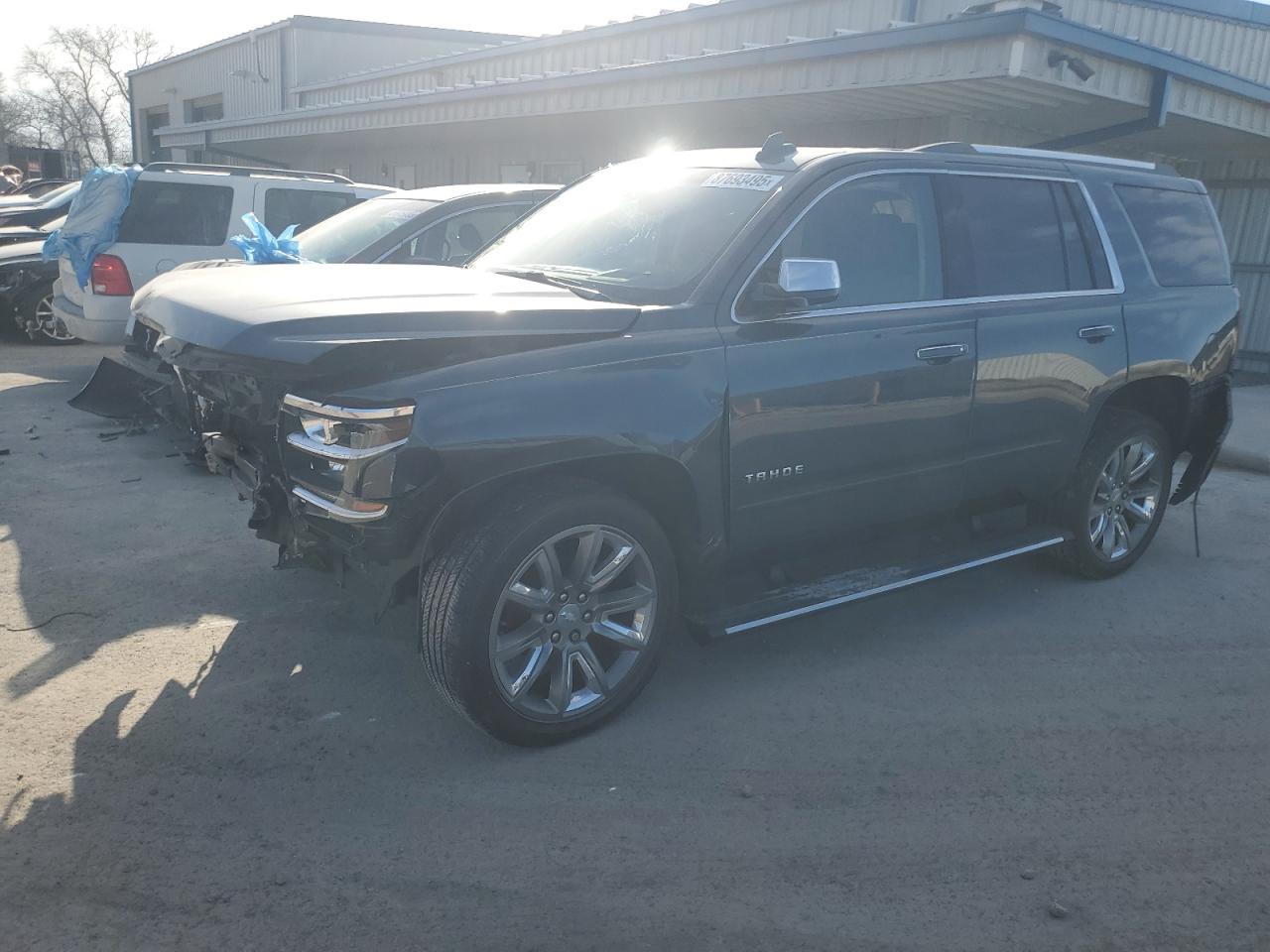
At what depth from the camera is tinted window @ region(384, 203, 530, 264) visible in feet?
24.9

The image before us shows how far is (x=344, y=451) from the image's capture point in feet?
10.8

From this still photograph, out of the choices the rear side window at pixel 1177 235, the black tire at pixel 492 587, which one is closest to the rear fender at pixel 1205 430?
the rear side window at pixel 1177 235

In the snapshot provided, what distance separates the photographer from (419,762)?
3.61 metres

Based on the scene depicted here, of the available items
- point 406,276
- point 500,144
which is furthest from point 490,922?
point 500,144

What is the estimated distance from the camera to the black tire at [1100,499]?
209 inches

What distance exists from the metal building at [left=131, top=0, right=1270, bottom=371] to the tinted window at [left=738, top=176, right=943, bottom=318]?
4336 mm

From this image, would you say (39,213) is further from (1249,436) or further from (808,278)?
(1249,436)

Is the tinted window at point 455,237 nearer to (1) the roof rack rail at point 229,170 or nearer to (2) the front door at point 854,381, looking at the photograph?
(1) the roof rack rail at point 229,170

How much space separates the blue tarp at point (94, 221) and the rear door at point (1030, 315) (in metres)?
7.42

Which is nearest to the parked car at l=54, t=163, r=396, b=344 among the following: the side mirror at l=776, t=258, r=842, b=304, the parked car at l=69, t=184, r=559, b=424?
the parked car at l=69, t=184, r=559, b=424

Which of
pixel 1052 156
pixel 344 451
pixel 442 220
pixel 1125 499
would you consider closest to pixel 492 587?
pixel 344 451

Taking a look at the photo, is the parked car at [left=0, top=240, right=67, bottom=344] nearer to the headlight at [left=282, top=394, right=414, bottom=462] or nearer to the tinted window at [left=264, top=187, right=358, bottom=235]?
the tinted window at [left=264, top=187, right=358, bottom=235]

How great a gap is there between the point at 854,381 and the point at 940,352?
508 mm

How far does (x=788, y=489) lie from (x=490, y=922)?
1946 mm
